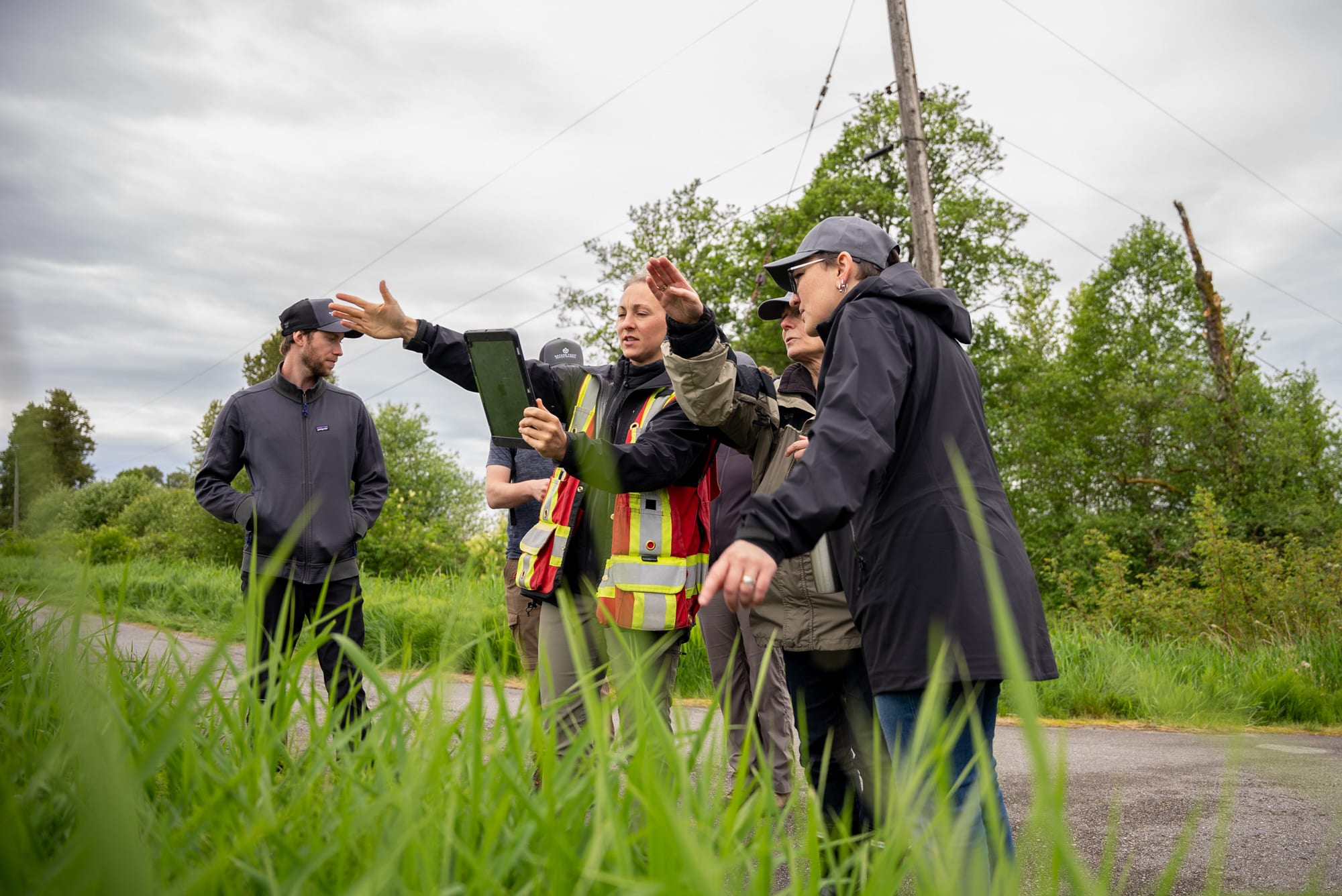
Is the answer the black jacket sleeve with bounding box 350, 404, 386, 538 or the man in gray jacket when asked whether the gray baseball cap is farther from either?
the black jacket sleeve with bounding box 350, 404, 386, 538

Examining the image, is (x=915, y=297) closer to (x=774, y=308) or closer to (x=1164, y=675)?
(x=774, y=308)

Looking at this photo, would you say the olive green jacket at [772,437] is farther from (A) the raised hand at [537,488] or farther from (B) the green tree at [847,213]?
(B) the green tree at [847,213]

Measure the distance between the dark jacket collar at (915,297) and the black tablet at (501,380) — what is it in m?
1.08

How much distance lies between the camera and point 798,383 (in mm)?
3805

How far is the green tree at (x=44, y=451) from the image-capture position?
35.9 inches

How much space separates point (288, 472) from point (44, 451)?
143 inches

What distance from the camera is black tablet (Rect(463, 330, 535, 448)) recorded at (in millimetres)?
3100

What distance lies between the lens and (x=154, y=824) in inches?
41.8

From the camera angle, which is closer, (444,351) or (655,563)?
(655,563)

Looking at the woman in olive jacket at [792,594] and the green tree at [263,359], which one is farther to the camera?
the green tree at [263,359]

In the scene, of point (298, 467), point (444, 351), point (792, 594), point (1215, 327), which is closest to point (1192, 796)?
point (792, 594)

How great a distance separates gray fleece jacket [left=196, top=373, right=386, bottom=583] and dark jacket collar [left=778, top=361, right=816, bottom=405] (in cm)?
216

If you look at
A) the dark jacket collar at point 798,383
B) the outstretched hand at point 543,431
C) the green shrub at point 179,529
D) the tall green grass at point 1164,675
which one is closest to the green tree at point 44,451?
the outstretched hand at point 543,431

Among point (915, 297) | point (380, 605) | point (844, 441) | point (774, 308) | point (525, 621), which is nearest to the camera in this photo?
point (844, 441)
